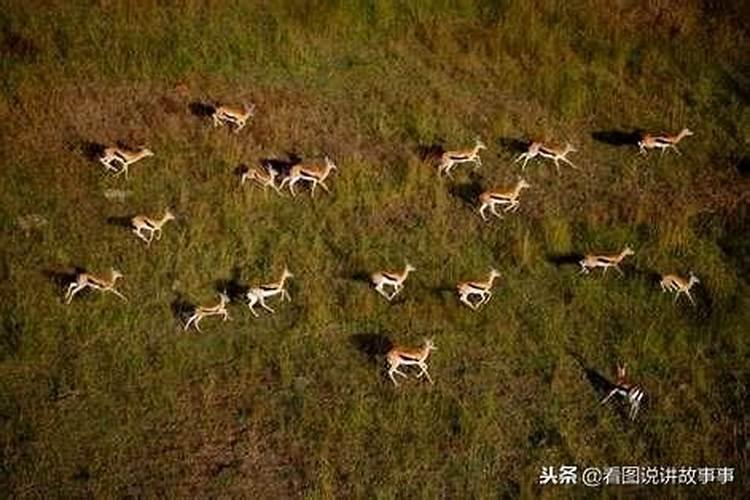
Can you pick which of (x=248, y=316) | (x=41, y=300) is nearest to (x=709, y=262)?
(x=248, y=316)

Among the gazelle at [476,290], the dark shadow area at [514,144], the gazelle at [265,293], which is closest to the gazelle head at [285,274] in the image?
the gazelle at [265,293]

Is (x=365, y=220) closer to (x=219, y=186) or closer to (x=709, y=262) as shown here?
(x=219, y=186)

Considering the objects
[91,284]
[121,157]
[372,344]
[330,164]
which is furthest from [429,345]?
[121,157]

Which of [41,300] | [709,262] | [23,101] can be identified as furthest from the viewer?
[23,101]

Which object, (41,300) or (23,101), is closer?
(41,300)

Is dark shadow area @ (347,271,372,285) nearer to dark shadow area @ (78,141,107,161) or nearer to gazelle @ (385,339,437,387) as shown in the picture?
gazelle @ (385,339,437,387)

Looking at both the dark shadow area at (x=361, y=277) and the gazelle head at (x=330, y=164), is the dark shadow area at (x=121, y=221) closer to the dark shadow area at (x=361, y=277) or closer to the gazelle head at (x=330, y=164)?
the gazelle head at (x=330, y=164)
